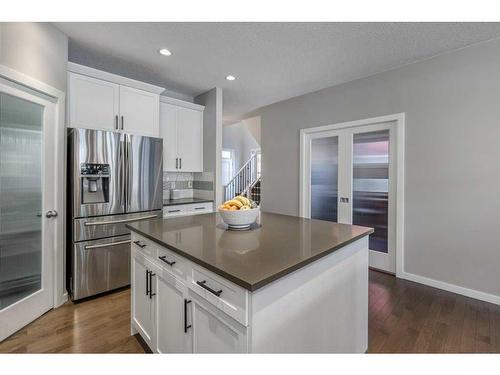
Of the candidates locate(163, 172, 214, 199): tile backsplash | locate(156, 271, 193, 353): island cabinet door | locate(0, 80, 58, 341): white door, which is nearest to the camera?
locate(156, 271, 193, 353): island cabinet door

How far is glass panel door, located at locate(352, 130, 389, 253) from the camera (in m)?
3.21

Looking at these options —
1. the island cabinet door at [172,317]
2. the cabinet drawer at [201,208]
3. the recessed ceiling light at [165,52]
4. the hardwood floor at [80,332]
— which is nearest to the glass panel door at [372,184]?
the cabinet drawer at [201,208]

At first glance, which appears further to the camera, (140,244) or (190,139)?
(190,139)

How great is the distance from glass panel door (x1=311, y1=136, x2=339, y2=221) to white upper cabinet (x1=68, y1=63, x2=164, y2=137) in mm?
2441

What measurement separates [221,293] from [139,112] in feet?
8.99

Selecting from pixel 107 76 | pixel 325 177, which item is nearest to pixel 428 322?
pixel 325 177

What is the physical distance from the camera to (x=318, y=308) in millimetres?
1236

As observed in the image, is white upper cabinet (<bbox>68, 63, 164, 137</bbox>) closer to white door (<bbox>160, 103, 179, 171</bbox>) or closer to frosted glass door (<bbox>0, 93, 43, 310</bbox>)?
white door (<bbox>160, 103, 179, 171</bbox>)

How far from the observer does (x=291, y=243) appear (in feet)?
4.42

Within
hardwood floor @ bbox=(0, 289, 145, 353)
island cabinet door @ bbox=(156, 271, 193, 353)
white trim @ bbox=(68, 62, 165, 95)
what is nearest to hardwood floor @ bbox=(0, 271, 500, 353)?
hardwood floor @ bbox=(0, 289, 145, 353)

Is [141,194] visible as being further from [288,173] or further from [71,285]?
[288,173]

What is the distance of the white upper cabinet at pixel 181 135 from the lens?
356 centimetres

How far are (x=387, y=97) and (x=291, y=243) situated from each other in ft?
9.01

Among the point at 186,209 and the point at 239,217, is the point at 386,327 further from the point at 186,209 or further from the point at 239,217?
the point at 186,209
